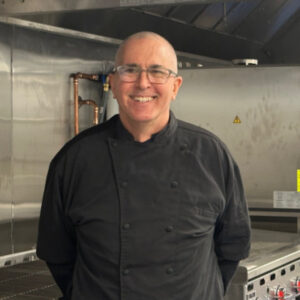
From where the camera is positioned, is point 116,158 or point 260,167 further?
point 260,167

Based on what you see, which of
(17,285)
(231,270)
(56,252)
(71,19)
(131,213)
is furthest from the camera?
(71,19)

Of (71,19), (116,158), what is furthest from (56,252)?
(71,19)

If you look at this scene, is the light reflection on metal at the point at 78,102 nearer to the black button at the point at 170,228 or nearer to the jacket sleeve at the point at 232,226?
the jacket sleeve at the point at 232,226

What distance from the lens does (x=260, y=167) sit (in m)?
3.38

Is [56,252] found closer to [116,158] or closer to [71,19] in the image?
[116,158]

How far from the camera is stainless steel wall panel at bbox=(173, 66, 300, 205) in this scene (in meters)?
3.33

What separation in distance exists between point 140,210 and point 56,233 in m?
0.21

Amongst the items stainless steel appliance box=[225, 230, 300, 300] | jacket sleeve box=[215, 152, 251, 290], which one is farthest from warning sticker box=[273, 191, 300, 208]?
jacket sleeve box=[215, 152, 251, 290]

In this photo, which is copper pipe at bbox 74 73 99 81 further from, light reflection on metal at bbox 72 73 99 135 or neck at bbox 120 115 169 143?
neck at bbox 120 115 169 143

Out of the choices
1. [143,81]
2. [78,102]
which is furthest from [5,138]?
[143,81]

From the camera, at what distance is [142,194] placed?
53.1 inches

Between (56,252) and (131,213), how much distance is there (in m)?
0.23

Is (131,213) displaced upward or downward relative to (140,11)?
downward

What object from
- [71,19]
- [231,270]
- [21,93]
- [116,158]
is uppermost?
[71,19]
